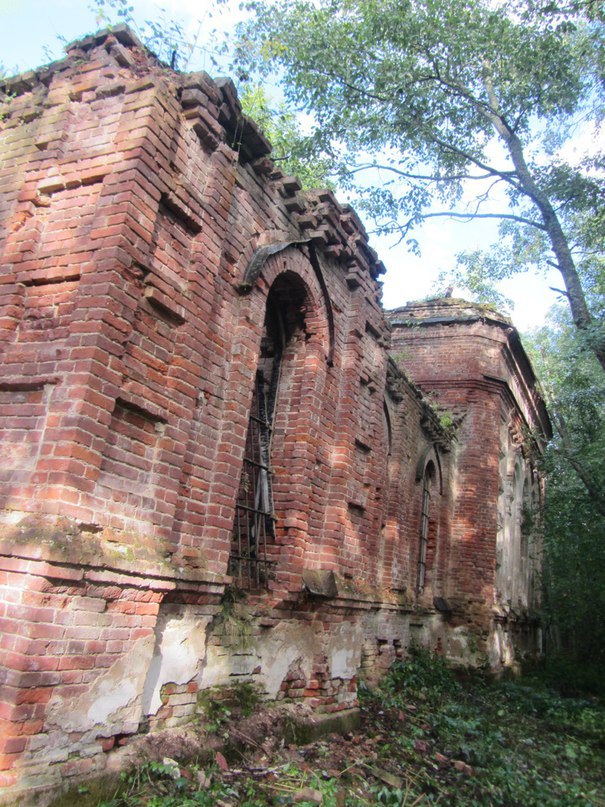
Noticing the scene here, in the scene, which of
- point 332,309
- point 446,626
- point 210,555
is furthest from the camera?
point 446,626

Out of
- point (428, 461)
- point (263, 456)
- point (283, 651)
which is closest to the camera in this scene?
point (283, 651)

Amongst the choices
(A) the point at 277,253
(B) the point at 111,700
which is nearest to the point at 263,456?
(A) the point at 277,253

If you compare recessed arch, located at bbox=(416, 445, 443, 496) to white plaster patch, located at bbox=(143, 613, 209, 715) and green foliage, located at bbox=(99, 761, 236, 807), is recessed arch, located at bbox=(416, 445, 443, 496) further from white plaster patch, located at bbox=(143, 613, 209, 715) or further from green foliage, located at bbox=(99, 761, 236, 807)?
green foliage, located at bbox=(99, 761, 236, 807)

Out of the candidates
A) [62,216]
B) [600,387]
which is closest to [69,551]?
[62,216]

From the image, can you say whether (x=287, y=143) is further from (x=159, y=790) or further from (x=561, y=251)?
(x=159, y=790)

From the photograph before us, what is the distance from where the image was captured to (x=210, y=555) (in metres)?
4.52

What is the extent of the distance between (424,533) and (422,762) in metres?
6.94

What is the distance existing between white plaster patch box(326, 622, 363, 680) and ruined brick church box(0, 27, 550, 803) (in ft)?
0.10

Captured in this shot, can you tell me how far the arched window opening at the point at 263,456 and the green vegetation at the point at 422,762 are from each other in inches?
59.9

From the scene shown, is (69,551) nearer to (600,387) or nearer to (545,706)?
(545,706)

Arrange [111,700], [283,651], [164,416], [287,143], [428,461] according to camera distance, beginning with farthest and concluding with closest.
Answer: [428,461], [287,143], [283,651], [164,416], [111,700]

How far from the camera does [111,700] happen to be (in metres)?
3.54

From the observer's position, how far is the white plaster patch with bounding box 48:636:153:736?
129 inches

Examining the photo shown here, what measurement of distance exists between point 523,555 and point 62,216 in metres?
17.3
